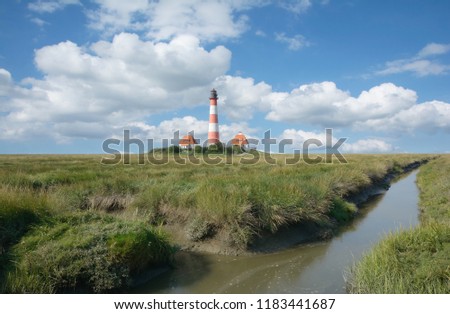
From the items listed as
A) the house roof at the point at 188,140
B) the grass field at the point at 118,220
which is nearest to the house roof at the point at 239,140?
the house roof at the point at 188,140

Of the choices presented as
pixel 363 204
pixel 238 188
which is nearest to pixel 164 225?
pixel 238 188

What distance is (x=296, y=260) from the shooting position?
33.9ft

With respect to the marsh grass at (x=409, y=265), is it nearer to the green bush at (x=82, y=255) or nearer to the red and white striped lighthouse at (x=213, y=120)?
the green bush at (x=82, y=255)

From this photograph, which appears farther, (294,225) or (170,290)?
(294,225)

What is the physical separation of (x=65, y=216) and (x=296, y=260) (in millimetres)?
6242

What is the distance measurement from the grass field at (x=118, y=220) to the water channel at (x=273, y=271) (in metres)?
0.65

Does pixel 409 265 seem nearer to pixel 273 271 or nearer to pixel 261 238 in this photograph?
pixel 273 271

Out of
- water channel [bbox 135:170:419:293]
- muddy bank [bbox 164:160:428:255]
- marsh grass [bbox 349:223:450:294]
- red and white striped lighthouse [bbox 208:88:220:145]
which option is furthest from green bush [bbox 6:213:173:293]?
red and white striped lighthouse [bbox 208:88:220:145]

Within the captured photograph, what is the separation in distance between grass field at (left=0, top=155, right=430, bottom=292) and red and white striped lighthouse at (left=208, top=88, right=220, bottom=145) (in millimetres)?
44919

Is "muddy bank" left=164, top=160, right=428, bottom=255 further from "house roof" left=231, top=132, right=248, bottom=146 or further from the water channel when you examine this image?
"house roof" left=231, top=132, right=248, bottom=146

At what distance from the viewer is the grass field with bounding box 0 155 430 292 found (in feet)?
24.2

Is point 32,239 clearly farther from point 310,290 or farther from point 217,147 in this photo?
point 217,147
